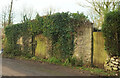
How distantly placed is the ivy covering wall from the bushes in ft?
5.08

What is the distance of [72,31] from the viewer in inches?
307

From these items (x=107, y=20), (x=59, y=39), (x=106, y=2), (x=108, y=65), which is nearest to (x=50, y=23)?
→ (x=59, y=39)

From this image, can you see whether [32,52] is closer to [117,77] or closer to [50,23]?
[50,23]

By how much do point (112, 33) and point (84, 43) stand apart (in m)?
1.90

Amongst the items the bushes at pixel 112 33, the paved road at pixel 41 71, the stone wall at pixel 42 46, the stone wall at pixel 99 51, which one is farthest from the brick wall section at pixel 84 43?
the stone wall at pixel 42 46

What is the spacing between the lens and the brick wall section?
23.3 feet

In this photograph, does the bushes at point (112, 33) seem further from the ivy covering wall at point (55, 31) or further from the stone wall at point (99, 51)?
the ivy covering wall at point (55, 31)

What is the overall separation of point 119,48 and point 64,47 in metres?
3.58

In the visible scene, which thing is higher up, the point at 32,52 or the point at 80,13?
Answer: the point at 80,13

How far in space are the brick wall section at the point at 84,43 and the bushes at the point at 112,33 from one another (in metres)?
1.13

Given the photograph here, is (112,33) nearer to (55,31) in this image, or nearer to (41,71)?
(55,31)

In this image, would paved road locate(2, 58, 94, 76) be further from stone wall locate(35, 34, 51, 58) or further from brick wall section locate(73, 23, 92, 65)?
stone wall locate(35, 34, 51, 58)

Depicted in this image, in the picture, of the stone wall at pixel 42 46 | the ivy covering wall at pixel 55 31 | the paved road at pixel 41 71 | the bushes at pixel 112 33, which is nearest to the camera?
the paved road at pixel 41 71

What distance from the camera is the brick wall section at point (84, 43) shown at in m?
7.11
